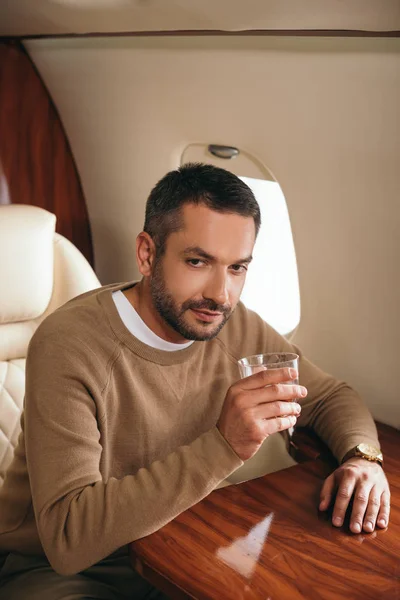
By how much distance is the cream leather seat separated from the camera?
2.12 metres

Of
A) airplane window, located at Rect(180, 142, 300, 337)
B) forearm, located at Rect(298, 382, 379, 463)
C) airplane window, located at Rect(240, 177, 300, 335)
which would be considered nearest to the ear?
forearm, located at Rect(298, 382, 379, 463)

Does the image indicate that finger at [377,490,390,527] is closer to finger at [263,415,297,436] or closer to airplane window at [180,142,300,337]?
finger at [263,415,297,436]

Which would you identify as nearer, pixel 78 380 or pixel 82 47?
pixel 78 380

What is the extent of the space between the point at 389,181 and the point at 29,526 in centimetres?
134

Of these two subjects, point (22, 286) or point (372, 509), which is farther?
point (22, 286)

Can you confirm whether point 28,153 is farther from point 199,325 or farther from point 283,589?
point 283,589

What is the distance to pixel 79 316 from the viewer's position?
1643 mm

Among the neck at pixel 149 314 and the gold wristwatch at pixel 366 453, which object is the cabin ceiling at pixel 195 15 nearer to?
the neck at pixel 149 314

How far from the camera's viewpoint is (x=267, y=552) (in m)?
1.39

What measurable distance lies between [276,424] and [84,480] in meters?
0.40

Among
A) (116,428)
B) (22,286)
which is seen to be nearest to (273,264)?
(22,286)

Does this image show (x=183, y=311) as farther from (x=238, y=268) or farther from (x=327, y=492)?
(x=327, y=492)

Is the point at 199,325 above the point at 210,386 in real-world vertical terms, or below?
above

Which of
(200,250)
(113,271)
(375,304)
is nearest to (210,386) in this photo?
(200,250)
